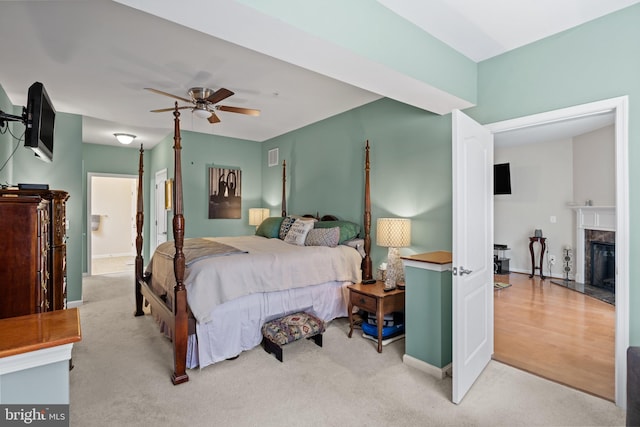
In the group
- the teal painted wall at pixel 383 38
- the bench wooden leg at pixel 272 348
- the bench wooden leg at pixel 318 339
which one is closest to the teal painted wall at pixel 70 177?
the bench wooden leg at pixel 272 348

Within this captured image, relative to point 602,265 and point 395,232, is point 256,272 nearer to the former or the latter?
point 395,232

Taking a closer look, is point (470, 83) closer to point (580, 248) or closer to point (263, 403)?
point (263, 403)

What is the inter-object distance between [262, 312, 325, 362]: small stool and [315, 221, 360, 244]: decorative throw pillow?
1.14m

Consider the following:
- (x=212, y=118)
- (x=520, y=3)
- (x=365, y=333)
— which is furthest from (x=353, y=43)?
(x=365, y=333)

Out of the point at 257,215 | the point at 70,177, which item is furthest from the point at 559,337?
the point at 70,177

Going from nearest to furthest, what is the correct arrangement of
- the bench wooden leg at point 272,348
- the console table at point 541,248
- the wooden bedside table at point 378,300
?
the bench wooden leg at point 272,348 < the wooden bedside table at point 378,300 < the console table at point 541,248

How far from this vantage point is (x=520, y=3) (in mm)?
2062

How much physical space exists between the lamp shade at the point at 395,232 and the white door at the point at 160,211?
179 inches

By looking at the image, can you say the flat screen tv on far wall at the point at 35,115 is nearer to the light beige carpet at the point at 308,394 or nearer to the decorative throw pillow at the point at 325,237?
the light beige carpet at the point at 308,394

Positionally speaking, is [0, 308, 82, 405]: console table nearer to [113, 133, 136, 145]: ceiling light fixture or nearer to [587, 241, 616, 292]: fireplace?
[113, 133, 136, 145]: ceiling light fixture

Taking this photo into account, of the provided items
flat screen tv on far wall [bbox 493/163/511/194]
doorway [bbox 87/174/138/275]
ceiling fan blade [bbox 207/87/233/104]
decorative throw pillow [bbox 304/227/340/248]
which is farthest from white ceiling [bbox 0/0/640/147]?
doorway [bbox 87/174/138/275]

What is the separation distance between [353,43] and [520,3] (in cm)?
116

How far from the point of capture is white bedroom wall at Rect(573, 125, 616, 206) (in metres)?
5.04

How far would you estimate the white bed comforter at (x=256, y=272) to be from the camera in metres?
2.67
